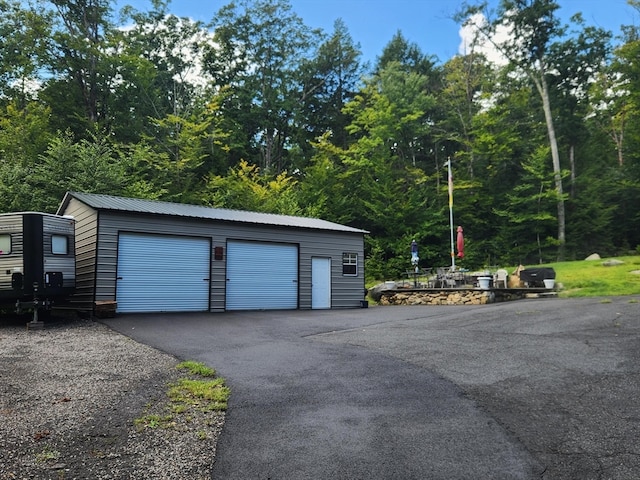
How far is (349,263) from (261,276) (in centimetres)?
366

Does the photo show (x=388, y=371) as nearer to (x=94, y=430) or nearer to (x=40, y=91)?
(x=94, y=430)

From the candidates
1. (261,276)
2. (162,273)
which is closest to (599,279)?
(261,276)

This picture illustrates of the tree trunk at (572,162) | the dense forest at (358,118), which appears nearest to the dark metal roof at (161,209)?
the dense forest at (358,118)

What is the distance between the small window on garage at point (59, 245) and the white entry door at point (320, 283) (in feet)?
24.3

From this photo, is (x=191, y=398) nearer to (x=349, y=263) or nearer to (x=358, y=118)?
(x=349, y=263)

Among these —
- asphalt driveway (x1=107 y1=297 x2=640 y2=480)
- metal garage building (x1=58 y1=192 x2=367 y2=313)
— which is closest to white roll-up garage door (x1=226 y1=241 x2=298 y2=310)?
metal garage building (x1=58 y1=192 x2=367 y2=313)

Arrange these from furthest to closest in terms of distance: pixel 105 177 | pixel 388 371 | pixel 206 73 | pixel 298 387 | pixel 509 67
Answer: pixel 206 73 → pixel 509 67 → pixel 105 177 → pixel 388 371 → pixel 298 387

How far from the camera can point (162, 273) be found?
41.1ft

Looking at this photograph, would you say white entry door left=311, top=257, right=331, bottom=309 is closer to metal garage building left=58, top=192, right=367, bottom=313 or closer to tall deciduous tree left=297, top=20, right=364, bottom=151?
metal garage building left=58, top=192, right=367, bottom=313

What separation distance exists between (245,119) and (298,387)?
94.0ft

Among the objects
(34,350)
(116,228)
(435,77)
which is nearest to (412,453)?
(34,350)

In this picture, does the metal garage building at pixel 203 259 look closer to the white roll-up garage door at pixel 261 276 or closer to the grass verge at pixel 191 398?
the white roll-up garage door at pixel 261 276

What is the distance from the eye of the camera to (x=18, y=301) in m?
9.79

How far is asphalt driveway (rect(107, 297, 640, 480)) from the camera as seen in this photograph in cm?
310
